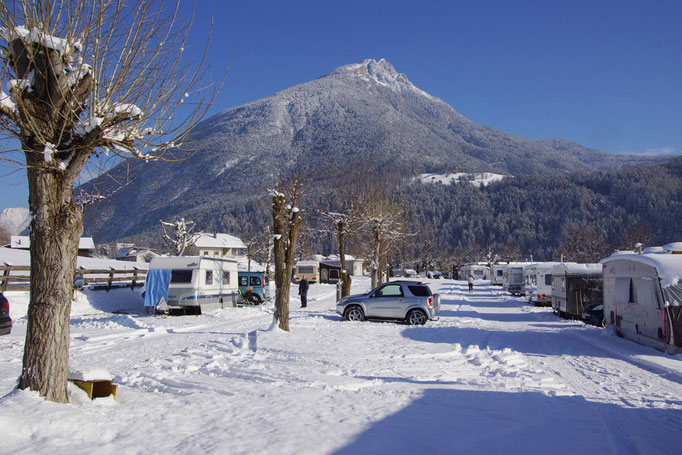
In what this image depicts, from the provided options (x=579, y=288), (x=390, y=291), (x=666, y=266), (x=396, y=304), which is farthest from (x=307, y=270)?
(x=666, y=266)

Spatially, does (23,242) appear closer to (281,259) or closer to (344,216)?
(344,216)

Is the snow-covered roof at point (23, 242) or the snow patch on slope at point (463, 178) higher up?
the snow patch on slope at point (463, 178)

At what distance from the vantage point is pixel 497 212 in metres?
149

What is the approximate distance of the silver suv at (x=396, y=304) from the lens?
17.4 meters

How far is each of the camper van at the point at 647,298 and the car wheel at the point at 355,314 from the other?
8.10 meters

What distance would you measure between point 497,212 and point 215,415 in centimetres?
15112

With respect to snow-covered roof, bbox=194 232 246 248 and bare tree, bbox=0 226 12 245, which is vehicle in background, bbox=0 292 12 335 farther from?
bare tree, bbox=0 226 12 245

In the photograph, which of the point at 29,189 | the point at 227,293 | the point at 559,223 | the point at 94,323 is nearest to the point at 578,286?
the point at 227,293

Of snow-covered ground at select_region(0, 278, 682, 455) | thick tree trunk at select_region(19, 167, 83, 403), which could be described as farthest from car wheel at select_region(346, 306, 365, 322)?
thick tree trunk at select_region(19, 167, 83, 403)

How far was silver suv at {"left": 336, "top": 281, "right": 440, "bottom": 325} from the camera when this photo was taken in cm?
1736

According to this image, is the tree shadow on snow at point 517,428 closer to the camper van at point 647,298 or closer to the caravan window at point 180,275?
the camper van at point 647,298

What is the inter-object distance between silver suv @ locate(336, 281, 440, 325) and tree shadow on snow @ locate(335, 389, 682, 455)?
405 inches

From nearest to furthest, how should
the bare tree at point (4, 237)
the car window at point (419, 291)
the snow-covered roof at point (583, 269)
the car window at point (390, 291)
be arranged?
the car window at point (419, 291) < the car window at point (390, 291) < the snow-covered roof at point (583, 269) < the bare tree at point (4, 237)

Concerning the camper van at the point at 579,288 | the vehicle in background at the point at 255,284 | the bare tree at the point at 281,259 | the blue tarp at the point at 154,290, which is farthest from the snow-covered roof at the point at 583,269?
the blue tarp at the point at 154,290
